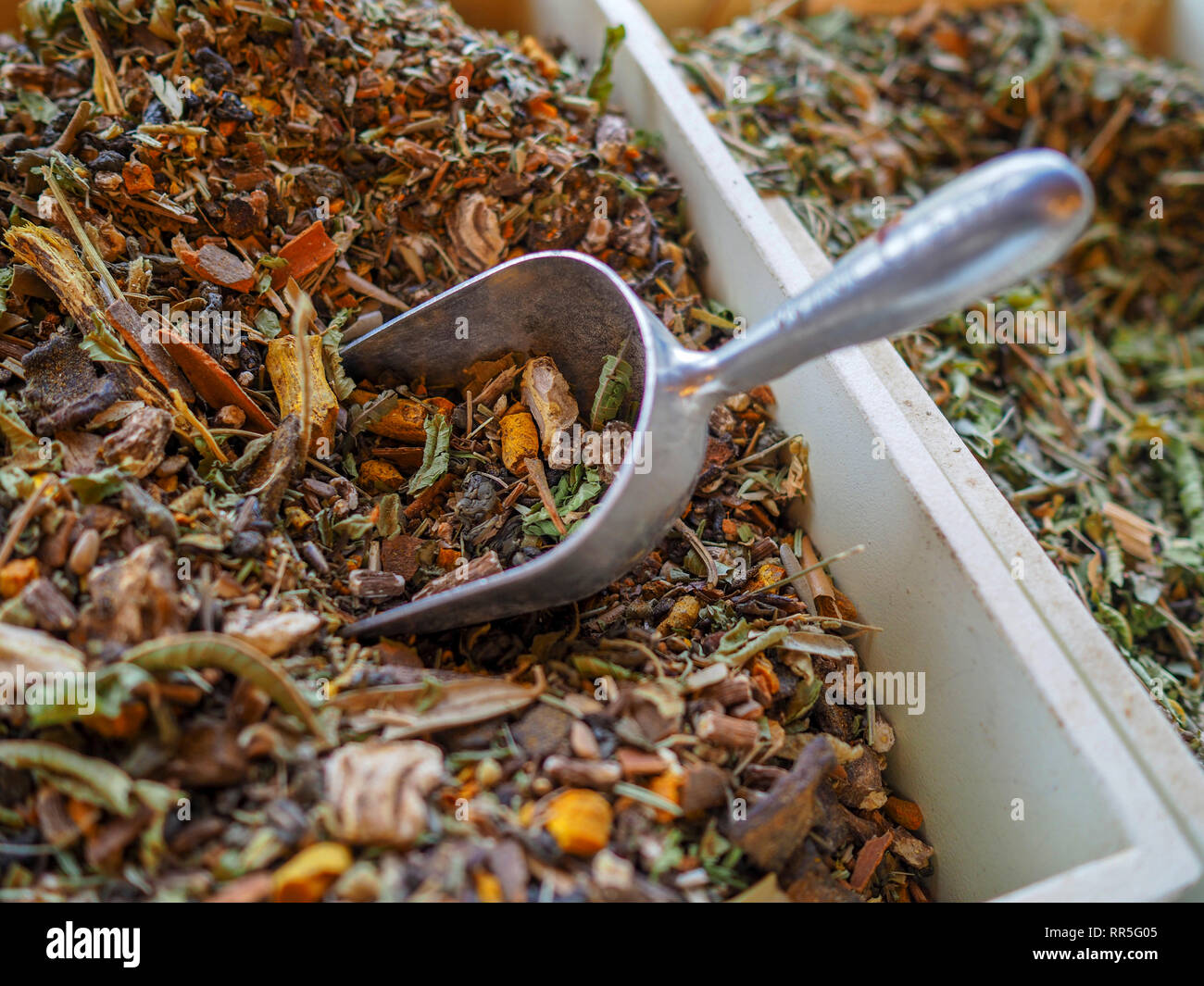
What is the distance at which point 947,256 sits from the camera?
946 mm

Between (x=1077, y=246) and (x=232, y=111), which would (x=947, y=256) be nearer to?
(x=232, y=111)

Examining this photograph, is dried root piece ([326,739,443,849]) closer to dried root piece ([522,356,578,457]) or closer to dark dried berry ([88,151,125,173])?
dried root piece ([522,356,578,457])

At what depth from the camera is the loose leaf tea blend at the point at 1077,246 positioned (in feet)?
5.75

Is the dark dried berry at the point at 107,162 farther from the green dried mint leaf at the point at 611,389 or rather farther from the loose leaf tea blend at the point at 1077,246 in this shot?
the loose leaf tea blend at the point at 1077,246
